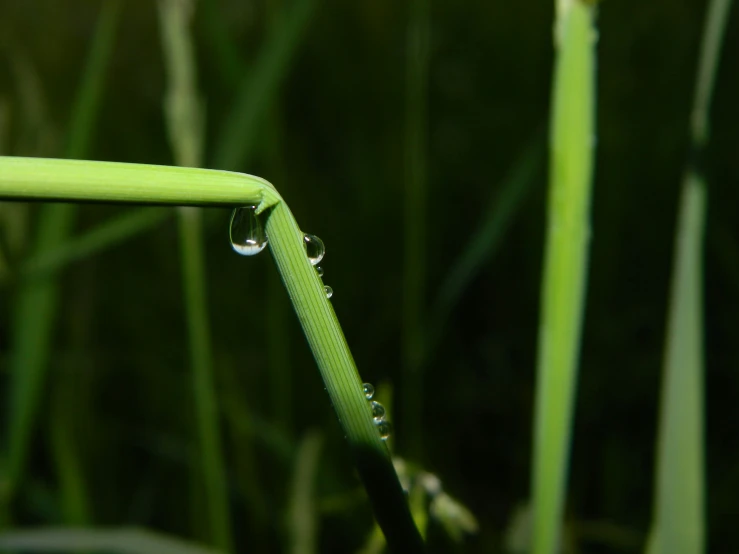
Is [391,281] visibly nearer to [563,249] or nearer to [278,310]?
[278,310]

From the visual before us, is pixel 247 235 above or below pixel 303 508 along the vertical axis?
above

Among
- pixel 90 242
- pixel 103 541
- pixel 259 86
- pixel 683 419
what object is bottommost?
pixel 103 541

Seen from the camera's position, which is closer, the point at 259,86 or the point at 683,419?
the point at 683,419

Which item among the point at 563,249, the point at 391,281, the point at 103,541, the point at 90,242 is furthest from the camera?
the point at 391,281

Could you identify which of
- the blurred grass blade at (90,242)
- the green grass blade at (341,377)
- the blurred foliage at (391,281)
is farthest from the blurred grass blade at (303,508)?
the green grass blade at (341,377)

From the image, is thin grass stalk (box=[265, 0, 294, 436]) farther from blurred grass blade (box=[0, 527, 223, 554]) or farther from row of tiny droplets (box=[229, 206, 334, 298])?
row of tiny droplets (box=[229, 206, 334, 298])

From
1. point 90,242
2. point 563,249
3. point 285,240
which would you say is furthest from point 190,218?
point 285,240

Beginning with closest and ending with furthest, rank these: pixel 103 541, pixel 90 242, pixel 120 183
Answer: pixel 120 183 → pixel 103 541 → pixel 90 242

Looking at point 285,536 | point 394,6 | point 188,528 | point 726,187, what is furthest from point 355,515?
point 394,6
